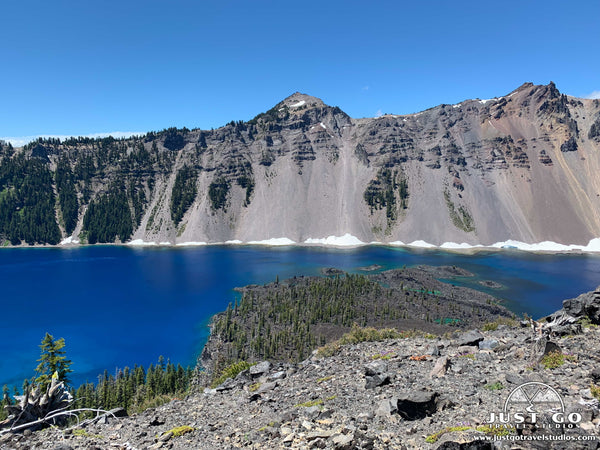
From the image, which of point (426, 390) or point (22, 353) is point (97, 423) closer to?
point (426, 390)

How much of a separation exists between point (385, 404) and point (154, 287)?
305 ft

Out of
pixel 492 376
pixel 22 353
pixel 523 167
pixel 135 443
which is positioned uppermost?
pixel 523 167

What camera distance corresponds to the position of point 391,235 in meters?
177

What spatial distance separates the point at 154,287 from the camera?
95.0m

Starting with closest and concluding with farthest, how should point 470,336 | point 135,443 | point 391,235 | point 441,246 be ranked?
1. point 135,443
2. point 470,336
3. point 441,246
4. point 391,235

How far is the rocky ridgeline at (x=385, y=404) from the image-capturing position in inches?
410

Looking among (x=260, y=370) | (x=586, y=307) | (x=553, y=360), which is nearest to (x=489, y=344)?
(x=553, y=360)

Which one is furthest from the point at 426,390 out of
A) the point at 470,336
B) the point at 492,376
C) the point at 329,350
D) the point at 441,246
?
the point at 441,246

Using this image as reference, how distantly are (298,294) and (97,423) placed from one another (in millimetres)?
66986

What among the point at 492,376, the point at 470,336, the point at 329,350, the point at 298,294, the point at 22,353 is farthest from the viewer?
the point at 298,294

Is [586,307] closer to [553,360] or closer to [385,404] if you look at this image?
[553,360]

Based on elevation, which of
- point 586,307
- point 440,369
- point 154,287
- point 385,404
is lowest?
point 154,287

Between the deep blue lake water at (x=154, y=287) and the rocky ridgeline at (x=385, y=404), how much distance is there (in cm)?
3898

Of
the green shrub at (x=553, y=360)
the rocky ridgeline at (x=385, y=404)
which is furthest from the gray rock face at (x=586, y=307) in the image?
the green shrub at (x=553, y=360)
